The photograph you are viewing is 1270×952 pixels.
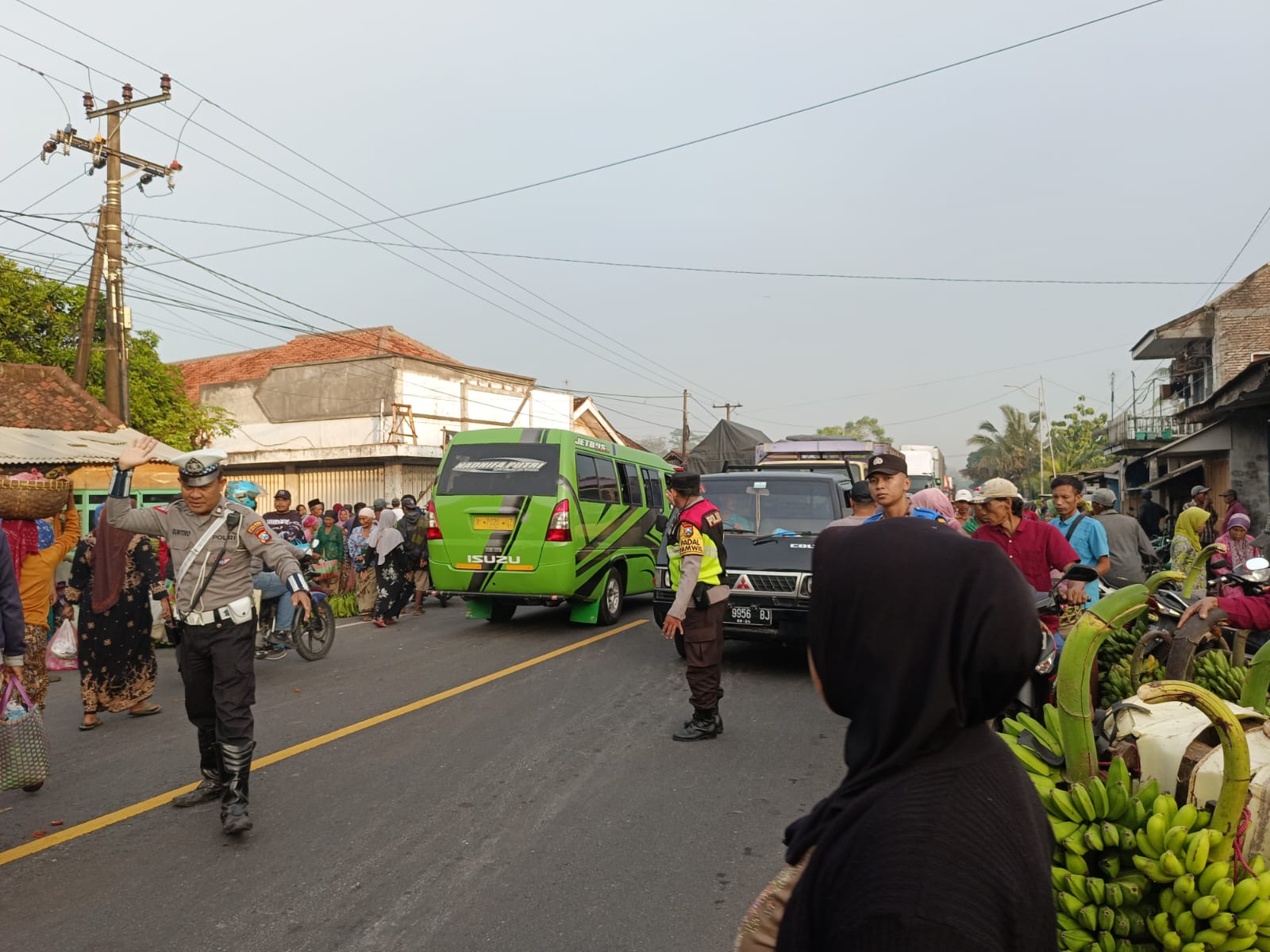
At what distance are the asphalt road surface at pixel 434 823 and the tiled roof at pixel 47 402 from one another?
30.5ft

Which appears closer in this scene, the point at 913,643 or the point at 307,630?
the point at 913,643

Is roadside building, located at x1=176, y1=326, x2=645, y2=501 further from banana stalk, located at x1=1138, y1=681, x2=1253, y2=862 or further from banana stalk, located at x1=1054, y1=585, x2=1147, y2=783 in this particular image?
banana stalk, located at x1=1138, y1=681, x2=1253, y2=862

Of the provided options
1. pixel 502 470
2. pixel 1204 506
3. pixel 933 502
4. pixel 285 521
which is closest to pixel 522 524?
pixel 502 470

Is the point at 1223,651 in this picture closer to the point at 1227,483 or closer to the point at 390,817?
the point at 390,817

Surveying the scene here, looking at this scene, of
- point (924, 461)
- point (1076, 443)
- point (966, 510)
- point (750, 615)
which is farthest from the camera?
point (1076, 443)

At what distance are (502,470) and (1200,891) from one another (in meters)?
9.64

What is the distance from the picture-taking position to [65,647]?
7.41m

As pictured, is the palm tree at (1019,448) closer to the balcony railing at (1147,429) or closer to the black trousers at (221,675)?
the balcony railing at (1147,429)

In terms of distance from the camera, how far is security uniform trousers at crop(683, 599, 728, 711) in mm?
6199

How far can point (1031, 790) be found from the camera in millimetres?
1288

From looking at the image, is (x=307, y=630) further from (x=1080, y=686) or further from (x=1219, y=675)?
(x=1080, y=686)

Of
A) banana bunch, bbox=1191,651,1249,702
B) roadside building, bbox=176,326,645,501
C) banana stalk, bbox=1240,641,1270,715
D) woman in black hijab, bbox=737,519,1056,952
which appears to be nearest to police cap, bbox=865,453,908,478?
banana bunch, bbox=1191,651,1249,702

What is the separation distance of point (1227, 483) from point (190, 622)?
2034 centimetres

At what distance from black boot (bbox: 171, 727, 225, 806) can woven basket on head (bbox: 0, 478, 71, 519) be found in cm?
244
